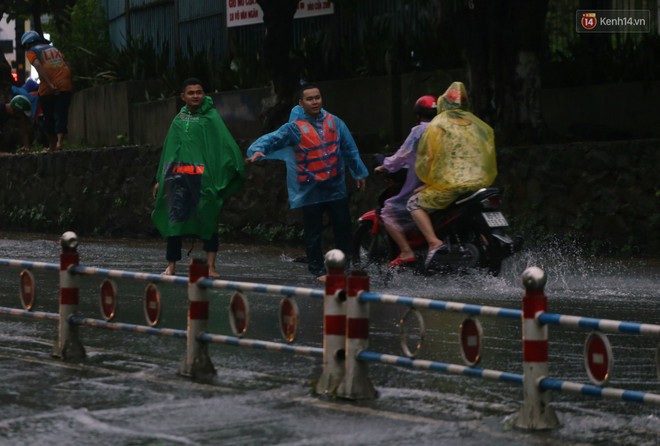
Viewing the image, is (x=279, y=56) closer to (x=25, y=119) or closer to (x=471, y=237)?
(x=25, y=119)

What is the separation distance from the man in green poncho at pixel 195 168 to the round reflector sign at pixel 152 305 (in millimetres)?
5703

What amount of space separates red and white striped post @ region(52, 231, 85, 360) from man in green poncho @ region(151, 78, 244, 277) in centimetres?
514

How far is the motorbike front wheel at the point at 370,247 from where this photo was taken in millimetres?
15602

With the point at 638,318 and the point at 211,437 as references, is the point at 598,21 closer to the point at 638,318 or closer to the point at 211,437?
the point at 638,318

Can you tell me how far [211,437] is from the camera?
7.43 m

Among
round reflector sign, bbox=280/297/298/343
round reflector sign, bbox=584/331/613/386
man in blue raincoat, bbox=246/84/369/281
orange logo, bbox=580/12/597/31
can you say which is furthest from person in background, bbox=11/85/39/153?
round reflector sign, bbox=584/331/613/386

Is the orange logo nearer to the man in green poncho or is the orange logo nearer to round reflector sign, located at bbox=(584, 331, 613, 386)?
the man in green poncho

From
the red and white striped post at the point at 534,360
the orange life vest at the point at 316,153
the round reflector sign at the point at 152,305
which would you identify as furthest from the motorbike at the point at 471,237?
the red and white striped post at the point at 534,360

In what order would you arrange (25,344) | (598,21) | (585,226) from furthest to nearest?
(598,21) → (585,226) → (25,344)

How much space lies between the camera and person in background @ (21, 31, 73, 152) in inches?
1011

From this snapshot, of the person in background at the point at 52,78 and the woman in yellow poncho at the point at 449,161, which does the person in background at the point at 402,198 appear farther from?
the person in background at the point at 52,78

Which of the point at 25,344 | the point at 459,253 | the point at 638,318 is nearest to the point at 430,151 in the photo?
the point at 459,253

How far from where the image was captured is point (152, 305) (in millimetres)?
9633

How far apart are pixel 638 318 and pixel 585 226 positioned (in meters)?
5.66
